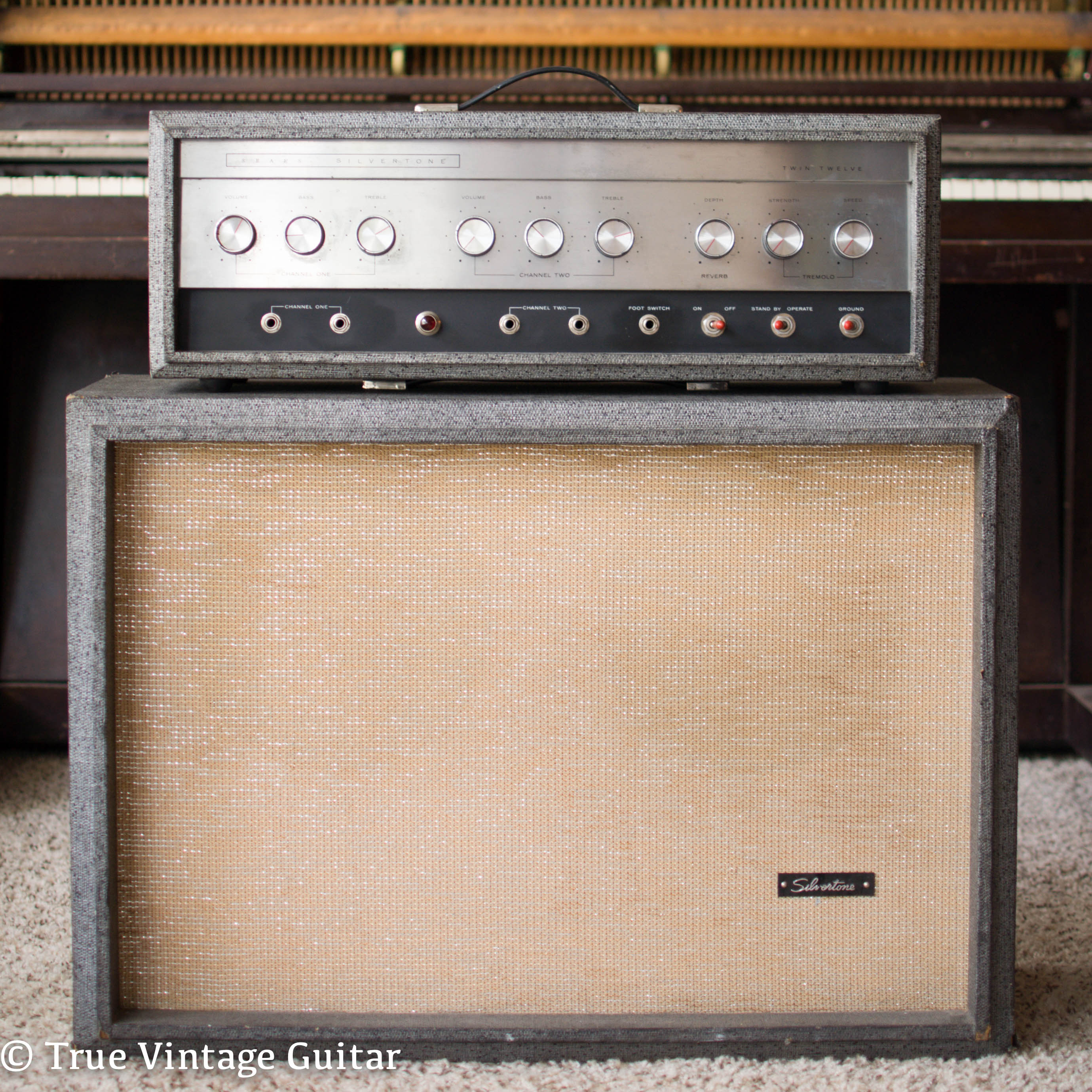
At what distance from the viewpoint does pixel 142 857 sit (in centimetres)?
76

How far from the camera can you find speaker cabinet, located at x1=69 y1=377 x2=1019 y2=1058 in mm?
729

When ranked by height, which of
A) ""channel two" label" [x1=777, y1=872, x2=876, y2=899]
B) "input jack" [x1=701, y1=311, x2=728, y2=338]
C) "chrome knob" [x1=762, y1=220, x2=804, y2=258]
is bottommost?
""channel two" label" [x1=777, y1=872, x2=876, y2=899]

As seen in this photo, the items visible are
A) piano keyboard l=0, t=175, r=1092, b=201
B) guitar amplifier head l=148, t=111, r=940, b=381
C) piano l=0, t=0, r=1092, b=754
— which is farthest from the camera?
piano l=0, t=0, r=1092, b=754

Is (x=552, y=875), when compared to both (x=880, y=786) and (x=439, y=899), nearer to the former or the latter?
(x=439, y=899)

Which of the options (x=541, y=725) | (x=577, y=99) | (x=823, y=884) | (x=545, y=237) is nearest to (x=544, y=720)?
(x=541, y=725)

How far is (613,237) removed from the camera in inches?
28.5

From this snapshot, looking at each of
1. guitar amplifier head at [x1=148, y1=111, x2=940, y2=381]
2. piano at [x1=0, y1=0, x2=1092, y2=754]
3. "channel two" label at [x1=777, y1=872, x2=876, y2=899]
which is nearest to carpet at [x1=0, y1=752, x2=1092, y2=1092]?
"channel two" label at [x1=777, y1=872, x2=876, y2=899]

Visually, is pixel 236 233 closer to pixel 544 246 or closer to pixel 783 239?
pixel 544 246

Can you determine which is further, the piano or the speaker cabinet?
the piano

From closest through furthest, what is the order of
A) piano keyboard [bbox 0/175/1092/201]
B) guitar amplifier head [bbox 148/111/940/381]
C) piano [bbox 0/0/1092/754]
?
guitar amplifier head [bbox 148/111/940/381] → piano keyboard [bbox 0/175/1092/201] → piano [bbox 0/0/1092/754]

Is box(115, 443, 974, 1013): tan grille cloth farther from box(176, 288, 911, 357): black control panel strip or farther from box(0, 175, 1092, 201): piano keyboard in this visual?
box(0, 175, 1092, 201): piano keyboard

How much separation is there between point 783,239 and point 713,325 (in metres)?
0.08

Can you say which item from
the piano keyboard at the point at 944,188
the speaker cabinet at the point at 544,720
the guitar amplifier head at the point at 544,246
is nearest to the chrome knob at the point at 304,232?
the guitar amplifier head at the point at 544,246

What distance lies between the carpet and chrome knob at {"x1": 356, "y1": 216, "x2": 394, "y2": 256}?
0.61 meters
